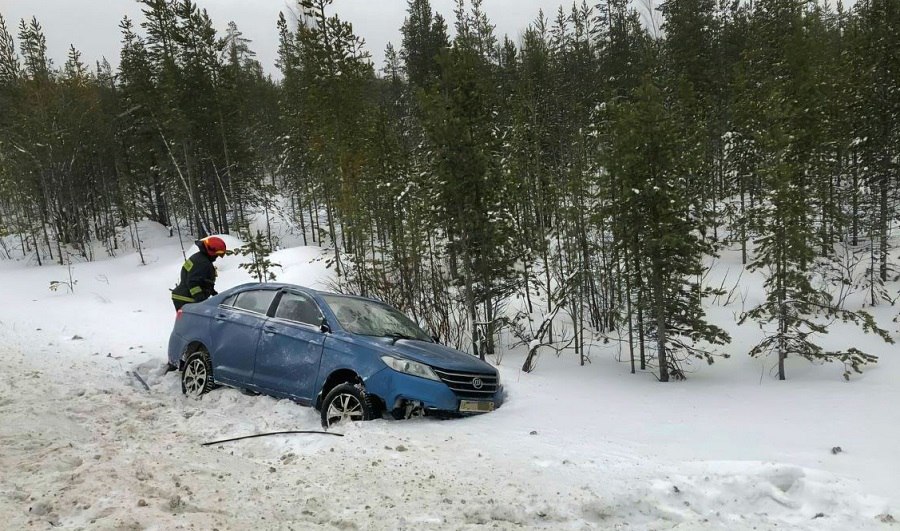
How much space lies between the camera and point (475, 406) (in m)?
6.41

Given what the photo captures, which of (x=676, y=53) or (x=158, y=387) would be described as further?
(x=676, y=53)

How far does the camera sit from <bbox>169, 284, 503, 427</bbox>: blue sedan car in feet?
19.5

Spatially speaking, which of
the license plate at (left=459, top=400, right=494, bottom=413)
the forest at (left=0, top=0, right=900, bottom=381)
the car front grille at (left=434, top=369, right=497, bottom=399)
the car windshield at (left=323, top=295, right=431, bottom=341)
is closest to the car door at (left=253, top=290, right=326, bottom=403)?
the car windshield at (left=323, top=295, right=431, bottom=341)

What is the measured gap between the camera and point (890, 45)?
18.5 m

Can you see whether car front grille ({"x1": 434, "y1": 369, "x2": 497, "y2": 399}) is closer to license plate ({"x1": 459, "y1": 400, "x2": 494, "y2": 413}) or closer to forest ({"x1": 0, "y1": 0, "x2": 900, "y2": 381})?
license plate ({"x1": 459, "y1": 400, "x2": 494, "y2": 413})

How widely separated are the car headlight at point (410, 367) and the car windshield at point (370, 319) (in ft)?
2.24

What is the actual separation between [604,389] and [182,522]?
765cm

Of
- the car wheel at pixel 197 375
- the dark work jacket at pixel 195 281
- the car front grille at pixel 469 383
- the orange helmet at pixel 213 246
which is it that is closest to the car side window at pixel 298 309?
the car wheel at pixel 197 375

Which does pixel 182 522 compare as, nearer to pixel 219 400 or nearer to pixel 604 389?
pixel 219 400

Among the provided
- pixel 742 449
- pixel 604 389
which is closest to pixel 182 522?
pixel 742 449

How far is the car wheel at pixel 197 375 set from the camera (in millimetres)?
7379

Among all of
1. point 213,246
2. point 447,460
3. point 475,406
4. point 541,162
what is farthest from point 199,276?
point 541,162

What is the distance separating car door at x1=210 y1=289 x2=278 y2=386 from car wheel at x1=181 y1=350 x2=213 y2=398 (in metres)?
0.14

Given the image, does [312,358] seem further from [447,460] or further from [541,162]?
[541,162]
